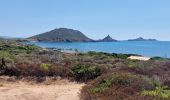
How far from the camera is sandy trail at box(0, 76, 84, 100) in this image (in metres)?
14.1

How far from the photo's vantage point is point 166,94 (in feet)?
38.8

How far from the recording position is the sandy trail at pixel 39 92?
1414 cm

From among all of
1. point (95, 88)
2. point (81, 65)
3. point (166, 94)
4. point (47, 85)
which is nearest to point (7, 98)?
point (95, 88)

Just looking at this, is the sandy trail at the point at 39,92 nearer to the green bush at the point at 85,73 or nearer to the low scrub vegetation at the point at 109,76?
the low scrub vegetation at the point at 109,76

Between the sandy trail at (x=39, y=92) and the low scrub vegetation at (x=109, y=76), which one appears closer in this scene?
the low scrub vegetation at (x=109, y=76)

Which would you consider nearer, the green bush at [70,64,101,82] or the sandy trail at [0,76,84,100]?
the sandy trail at [0,76,84,100]

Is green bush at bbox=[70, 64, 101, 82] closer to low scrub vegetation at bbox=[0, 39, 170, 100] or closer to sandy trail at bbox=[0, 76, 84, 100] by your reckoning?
low scrub vegetation at bbox=[0, 39, 170, 100]

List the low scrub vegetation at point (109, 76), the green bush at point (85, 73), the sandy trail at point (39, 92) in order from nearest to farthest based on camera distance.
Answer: the low scrub vegetation at point (109, 76) < the sandy trail at point (39, 92) < the green bush at point (85, 73)

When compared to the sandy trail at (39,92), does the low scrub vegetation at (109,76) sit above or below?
above

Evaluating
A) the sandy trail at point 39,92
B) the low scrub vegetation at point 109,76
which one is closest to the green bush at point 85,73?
the low scrub vegetation at point 109,76

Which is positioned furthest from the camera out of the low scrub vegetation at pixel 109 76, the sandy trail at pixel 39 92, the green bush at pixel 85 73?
the green bush at pixel 85 73

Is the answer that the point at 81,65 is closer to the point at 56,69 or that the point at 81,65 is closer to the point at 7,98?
the point at 56,69

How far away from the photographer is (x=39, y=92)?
1520 centimetres

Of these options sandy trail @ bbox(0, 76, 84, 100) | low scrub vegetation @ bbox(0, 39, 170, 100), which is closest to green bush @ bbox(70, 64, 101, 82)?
low scrub vegetation @ bbox(0, 39, 170, 100)
